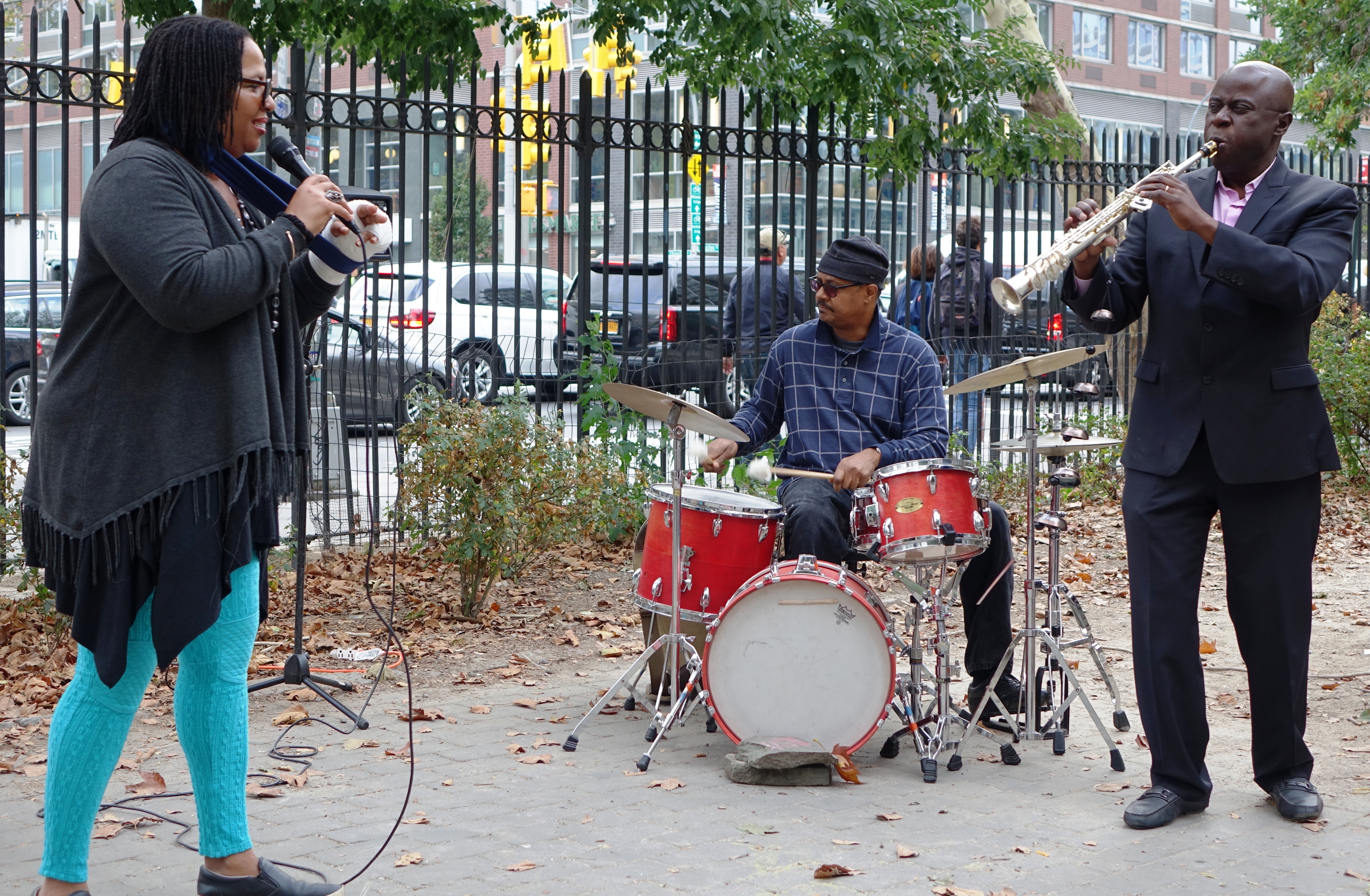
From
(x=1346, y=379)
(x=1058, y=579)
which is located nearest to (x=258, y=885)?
(x=1058, y=579)

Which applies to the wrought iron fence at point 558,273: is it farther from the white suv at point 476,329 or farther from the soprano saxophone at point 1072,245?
the soprano saxophone at point 1072,245

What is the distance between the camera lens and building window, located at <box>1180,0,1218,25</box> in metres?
55.4

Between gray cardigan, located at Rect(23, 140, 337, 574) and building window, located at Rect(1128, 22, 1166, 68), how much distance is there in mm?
54896

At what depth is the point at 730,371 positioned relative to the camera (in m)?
9.27

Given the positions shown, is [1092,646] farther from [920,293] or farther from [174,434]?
[920,293]

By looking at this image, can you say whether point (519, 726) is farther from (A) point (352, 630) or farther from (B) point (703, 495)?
(A) point (352, 630)

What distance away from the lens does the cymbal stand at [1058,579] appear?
15.5 ft

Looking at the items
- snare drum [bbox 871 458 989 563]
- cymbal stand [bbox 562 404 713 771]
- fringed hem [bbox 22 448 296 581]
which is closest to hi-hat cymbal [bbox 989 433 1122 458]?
snare drum [bbox 871 458 989 563]

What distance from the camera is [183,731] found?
324 cm

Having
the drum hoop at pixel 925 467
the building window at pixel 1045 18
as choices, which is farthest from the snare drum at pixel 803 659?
the building window at pixel 1045 18

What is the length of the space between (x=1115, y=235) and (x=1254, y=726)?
1488 mm

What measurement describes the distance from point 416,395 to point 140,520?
3.78 m

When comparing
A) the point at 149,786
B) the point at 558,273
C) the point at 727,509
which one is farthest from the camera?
the point at 558,273

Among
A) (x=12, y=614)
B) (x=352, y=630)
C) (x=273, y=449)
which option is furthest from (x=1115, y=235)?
(x=12, y=614)
